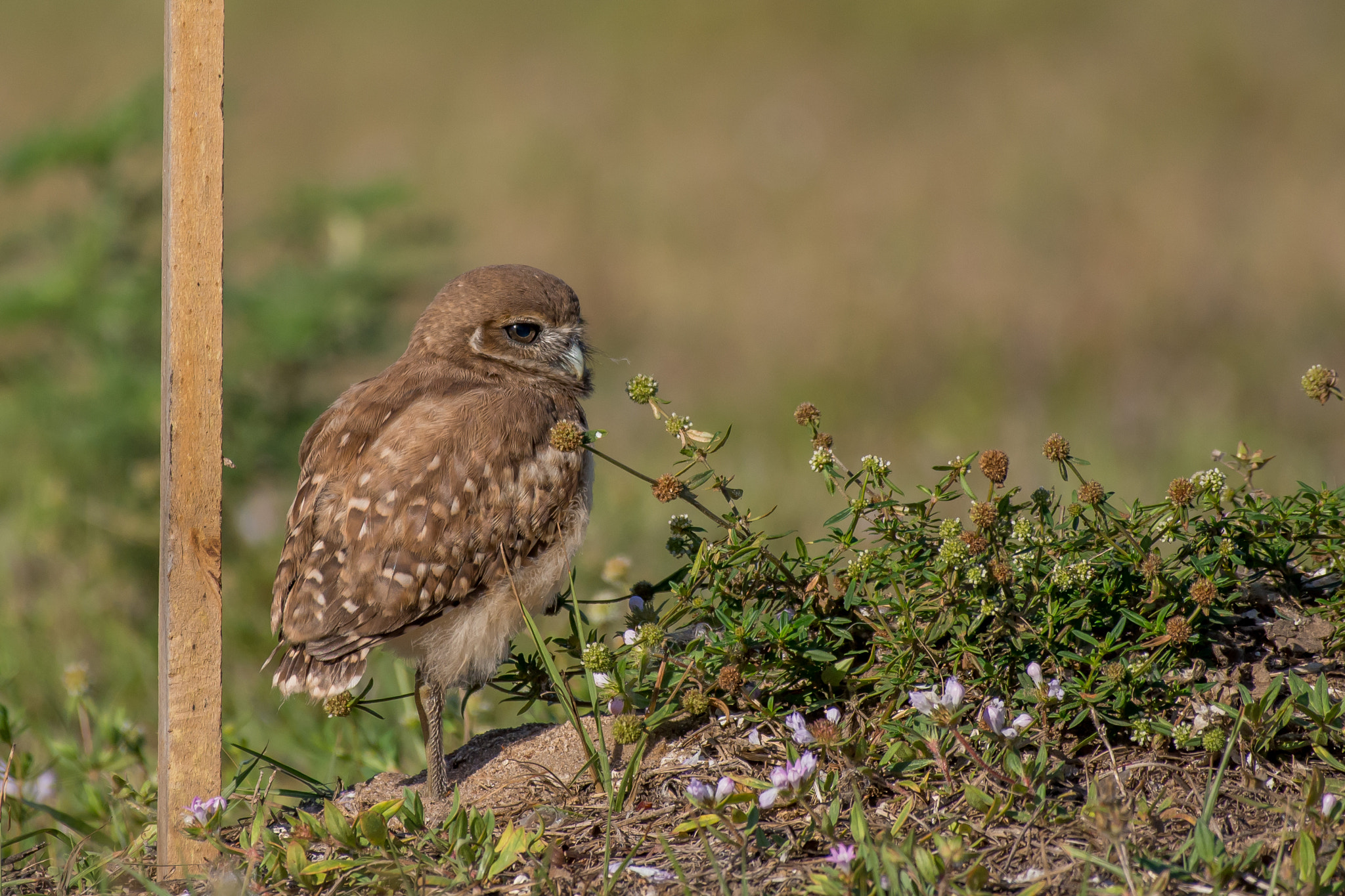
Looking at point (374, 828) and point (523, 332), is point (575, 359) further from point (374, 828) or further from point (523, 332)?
point (374, 828)

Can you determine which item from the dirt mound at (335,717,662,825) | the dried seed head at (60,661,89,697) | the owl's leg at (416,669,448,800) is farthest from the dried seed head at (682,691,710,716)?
the dried seed head at (60,661,89,697)

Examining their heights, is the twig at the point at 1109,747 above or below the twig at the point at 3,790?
above

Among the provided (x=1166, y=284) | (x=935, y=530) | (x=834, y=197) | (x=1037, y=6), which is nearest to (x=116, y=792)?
(x=935, y=530)

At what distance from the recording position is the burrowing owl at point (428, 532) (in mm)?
3527

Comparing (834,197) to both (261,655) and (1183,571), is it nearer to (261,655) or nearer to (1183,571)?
(261,655)

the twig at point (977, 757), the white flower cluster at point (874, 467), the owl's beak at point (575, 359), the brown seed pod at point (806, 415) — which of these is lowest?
the twig at point (977, 757)

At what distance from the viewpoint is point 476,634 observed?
363 cm

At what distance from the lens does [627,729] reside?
10.3 feet

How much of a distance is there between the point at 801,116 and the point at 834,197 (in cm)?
261

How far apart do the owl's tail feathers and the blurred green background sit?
1.98ft

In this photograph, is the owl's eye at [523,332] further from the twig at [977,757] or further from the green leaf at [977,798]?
the green leaf at [977,798]

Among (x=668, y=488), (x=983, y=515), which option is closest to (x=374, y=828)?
(x=668, y=488)

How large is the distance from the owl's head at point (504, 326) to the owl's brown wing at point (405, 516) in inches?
11.9

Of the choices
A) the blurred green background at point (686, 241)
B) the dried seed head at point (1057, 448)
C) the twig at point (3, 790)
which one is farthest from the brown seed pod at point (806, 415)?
the twig at point (3, 790)
